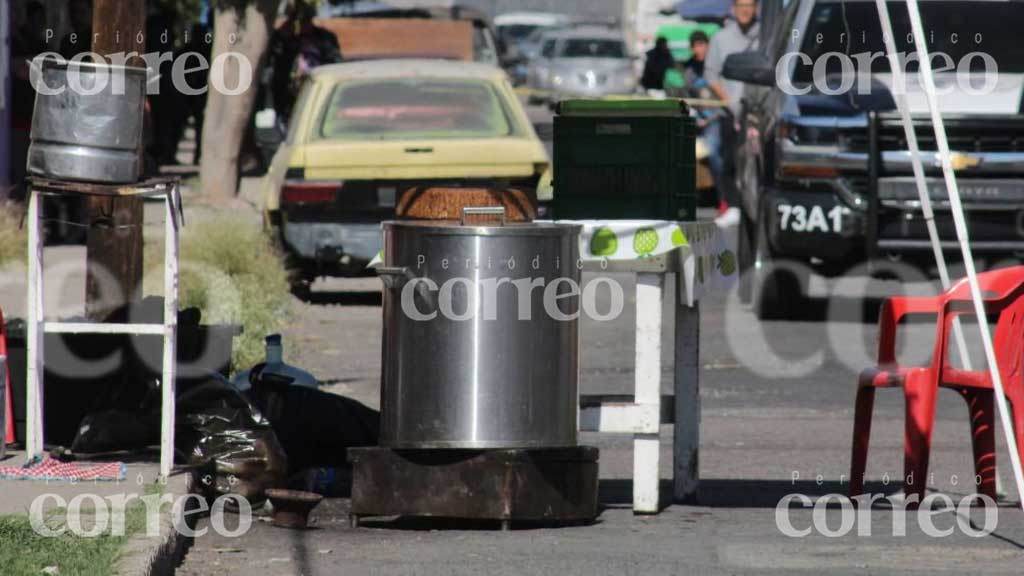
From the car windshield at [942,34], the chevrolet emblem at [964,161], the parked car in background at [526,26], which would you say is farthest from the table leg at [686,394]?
the parked car in background at [526,26]

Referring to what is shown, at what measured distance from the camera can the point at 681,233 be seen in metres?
6.98

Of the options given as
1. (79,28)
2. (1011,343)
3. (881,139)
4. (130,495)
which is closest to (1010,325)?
(1011,343)

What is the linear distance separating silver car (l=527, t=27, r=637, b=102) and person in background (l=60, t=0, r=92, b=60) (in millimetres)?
28399

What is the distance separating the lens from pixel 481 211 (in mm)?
6727

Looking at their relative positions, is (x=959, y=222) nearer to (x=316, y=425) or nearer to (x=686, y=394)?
(x=686, y=394)

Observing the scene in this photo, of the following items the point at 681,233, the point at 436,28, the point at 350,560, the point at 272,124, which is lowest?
the point at 350,560

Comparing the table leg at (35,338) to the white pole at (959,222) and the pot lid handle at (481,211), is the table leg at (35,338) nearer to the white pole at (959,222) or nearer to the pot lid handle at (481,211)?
the pot lid handle at (481,211)

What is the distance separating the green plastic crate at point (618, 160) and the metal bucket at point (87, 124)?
1.53m

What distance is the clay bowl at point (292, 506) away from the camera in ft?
22.4

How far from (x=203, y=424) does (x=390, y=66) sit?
24.2ft

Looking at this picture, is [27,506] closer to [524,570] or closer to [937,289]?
[524,570]

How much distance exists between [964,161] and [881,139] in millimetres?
556

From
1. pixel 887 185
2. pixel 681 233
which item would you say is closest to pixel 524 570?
pixel 681 233

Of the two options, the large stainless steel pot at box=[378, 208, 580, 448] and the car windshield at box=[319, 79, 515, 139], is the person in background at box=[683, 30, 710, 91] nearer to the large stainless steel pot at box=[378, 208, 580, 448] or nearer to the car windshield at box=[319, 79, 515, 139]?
the car windshield at box=[319, 79, 515, 139]
